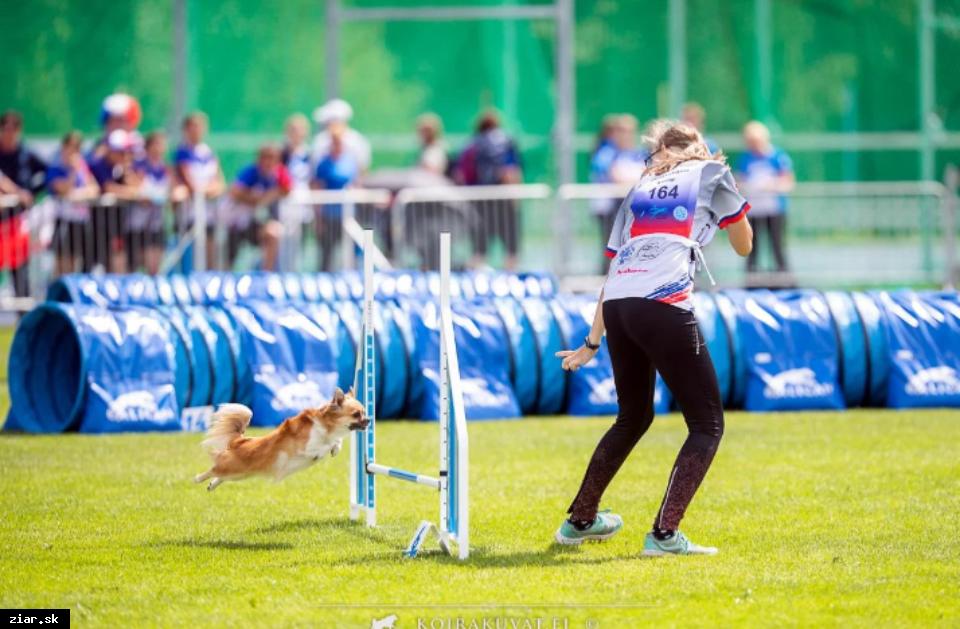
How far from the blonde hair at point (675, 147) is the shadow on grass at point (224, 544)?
2.45 meters

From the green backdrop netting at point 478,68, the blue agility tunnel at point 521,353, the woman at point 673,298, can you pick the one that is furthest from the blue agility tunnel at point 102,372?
the green backdrop netting at point 478,68

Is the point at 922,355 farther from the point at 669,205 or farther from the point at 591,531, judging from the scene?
→ the point at 669,205

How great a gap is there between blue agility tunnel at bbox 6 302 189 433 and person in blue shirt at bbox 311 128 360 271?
6.02 meters

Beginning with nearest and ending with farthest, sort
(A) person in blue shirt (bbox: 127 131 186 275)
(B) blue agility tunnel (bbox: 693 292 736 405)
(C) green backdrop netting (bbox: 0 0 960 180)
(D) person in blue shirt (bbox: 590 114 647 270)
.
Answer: (B) blue agility tunnel (bbox: 693 292 736 405), (A) person in blue shirt (bbox: 127 131 186 275), (D) person in blue shirt (bbox: 590 114 647 270), (C) green backdrop netting (bbox: 0 0 960 180)

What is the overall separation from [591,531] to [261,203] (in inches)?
427

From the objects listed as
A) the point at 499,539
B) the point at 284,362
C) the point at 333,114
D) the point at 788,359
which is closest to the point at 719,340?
the point at 788,359

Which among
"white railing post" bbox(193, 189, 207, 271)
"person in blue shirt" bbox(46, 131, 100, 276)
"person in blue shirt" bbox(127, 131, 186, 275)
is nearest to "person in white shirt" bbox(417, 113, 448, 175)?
"white railing post" bbox(193, 189, 207, 271)

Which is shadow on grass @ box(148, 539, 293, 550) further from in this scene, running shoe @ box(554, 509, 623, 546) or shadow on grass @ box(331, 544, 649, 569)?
running shoe @ box(554, 509, 623, 546)

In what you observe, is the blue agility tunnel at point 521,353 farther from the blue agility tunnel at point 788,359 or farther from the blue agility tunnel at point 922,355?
the blue agility tunnel at point 922,355

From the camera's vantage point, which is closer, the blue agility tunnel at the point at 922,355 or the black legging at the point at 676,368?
the black legging at the point at 676,368

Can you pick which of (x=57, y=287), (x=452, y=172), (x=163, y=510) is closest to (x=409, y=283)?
(x=57, y=287)

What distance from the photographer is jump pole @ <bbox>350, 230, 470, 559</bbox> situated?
6828 mm

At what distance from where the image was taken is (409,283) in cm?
1441

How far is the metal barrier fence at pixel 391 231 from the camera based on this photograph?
17.2 m
